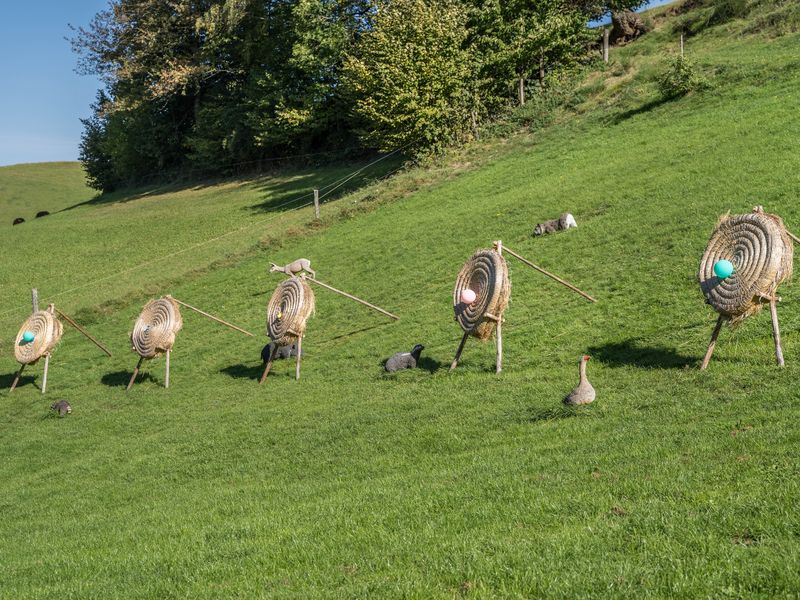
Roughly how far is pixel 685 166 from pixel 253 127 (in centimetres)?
4383

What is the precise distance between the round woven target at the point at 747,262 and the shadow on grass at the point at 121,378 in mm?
18201

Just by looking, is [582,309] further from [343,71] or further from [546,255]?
[343,71]

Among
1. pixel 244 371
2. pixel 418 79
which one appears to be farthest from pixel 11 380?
pixel 418 79

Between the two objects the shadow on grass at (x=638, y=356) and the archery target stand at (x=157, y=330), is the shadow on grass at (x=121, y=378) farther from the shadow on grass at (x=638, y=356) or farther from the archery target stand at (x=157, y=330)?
the shadow on grass at (x=638, y=356)

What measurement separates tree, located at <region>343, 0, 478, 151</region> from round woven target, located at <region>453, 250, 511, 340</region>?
29315 mm

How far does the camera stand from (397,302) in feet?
93.5

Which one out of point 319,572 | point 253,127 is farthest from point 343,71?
point 319,572

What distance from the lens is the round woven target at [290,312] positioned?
24.0 meters

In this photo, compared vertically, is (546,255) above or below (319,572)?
above

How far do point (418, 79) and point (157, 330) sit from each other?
28.4m

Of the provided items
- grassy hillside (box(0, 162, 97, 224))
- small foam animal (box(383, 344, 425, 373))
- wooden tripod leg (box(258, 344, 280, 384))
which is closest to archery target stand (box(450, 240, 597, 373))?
small foam animal (box(383, 344, 425, 373))

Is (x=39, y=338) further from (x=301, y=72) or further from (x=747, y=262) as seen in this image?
(x=301, y=72)

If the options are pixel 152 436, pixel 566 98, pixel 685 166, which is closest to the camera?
pixel 152 436

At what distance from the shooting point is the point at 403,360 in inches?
856
